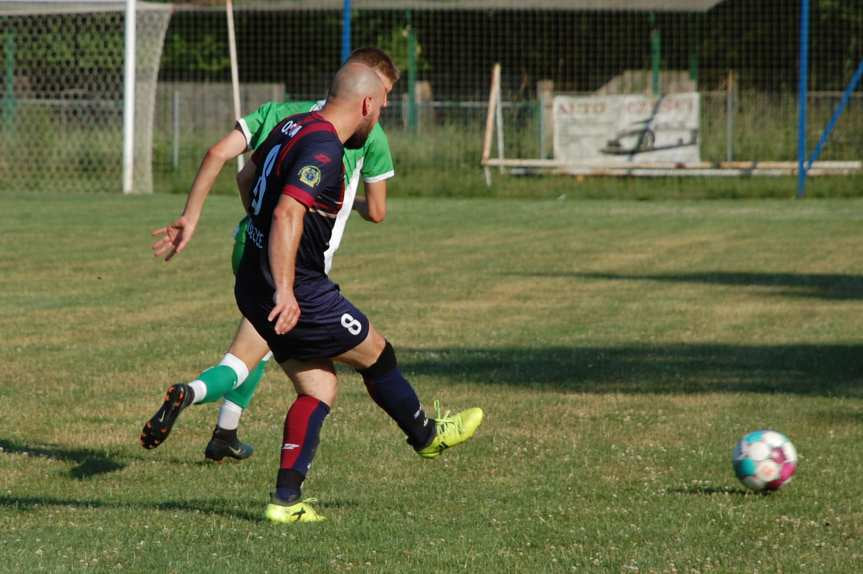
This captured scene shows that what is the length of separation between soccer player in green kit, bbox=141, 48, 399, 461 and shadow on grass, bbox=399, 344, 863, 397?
2.69 m

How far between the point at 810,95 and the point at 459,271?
14808 millimetres

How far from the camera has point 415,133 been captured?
3020 cm

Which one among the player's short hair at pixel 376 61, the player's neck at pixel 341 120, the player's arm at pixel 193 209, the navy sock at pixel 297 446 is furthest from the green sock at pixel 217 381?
the player's short hair at pixel 376 61

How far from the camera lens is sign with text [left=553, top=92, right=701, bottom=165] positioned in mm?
29266

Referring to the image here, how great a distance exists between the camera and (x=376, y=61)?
20.4ft

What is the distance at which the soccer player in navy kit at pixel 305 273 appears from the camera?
559 centimetres

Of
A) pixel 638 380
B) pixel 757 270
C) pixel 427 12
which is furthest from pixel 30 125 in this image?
pixel 638 380

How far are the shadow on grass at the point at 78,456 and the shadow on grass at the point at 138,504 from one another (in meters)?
0.49

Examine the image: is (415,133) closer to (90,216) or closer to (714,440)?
(90,216)

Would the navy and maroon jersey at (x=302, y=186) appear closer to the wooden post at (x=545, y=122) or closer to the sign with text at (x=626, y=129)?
the sign with text at (x=626, y=129)

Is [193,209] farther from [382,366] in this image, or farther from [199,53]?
[199,53]

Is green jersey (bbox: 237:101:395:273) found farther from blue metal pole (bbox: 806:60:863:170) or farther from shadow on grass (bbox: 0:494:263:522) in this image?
blue metal pole (bbox: 806:60:863:170)

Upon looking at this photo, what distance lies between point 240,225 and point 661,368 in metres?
4.16

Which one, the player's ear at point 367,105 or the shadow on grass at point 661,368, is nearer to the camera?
the player's ear at point 367,105
